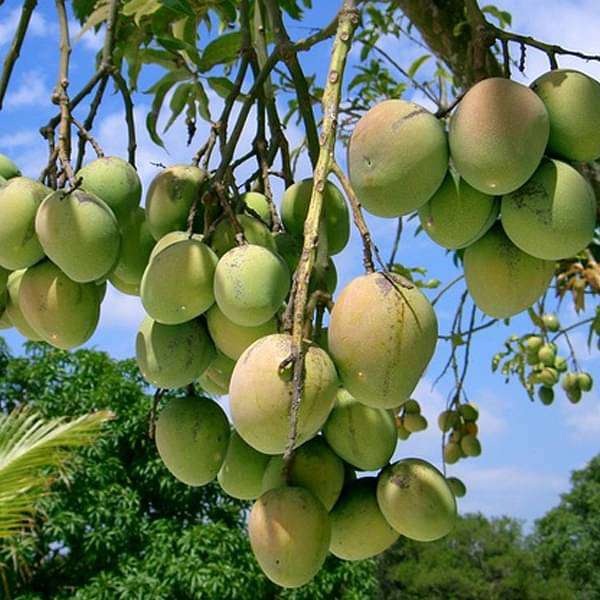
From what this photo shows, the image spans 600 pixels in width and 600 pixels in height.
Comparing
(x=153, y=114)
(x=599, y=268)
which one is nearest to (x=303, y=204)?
(x=153, y=114)

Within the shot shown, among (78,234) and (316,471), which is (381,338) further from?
(78,234)

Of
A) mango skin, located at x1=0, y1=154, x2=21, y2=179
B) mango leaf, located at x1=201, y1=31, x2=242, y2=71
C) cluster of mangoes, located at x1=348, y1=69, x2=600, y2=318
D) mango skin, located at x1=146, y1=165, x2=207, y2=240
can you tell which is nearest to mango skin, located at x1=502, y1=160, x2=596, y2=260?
cluster of mangoes, located at x1=348, y1=69, x2=600, y2=318

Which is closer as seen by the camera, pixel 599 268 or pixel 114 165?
pixel 114 165

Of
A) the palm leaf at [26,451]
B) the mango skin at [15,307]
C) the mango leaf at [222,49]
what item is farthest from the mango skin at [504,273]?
the palm leaf at [26,451]

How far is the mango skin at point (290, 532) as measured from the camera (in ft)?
2.24

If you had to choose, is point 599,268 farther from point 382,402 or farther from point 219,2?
point 382,402

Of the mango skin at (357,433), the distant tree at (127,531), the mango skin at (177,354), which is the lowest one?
the mango skin at (357,433)

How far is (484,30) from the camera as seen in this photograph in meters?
0.82

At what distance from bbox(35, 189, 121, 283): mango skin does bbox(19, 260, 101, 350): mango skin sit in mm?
21

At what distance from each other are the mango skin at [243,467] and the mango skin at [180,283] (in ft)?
0.40

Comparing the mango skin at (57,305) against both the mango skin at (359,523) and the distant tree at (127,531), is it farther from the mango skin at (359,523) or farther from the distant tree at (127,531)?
the distant tree at (127,531)

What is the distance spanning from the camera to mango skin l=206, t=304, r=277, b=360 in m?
0.77

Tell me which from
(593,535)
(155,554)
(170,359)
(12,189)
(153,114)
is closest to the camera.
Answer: (170,359)

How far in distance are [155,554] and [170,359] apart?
6524mm
